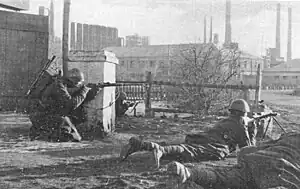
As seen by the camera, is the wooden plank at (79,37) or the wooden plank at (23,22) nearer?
the wooden plank at (23,22)

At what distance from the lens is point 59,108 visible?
255 inches

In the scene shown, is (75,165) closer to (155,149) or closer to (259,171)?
(155,149)

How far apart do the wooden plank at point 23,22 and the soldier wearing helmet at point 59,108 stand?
17.8 feet

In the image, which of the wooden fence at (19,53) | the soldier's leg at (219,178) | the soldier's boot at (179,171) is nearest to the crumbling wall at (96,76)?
the soldier's leg at (219,178)

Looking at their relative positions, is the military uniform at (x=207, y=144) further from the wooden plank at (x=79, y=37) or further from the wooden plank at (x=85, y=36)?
the wooden plank at (x=85, y=36)

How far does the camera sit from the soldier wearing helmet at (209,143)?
464cm

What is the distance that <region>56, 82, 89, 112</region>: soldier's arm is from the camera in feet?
20.9

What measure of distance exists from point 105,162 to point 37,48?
7516mm

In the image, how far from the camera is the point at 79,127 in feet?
23.0

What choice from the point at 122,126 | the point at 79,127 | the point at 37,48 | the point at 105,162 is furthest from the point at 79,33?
the point at 105,162

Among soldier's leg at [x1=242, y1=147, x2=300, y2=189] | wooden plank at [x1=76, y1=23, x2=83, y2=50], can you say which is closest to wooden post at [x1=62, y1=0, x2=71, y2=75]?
wooden plank at [x1=76, y1=23, x2=83, y2=50]

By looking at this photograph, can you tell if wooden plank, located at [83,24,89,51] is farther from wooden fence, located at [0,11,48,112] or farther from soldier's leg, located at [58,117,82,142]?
soldier's leg, located at [58,117,82,142]

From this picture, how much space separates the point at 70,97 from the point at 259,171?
3.84 m

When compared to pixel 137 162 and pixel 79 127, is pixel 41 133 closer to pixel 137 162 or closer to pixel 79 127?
pixel 79 127
